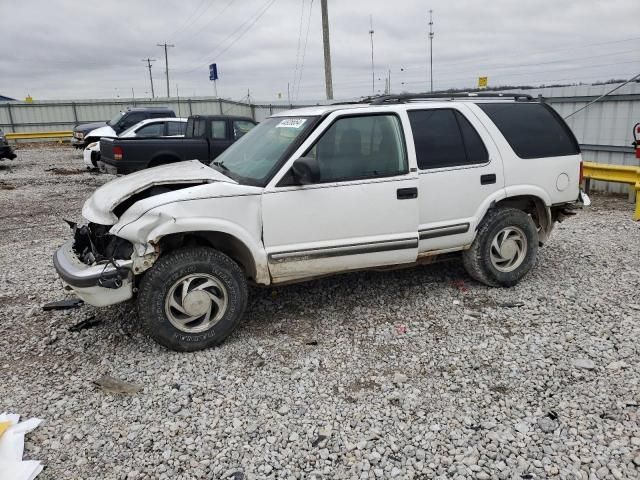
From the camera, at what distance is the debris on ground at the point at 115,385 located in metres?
3.54

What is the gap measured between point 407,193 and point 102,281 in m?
2.53

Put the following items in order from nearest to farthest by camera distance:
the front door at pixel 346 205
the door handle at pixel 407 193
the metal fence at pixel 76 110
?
the front door at pixel 346 205 < the door handle at pixel 407 193 < the metal fence at pixel 76 110

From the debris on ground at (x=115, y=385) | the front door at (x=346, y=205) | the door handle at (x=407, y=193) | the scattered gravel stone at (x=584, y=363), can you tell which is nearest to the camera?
the debris on ground at (x=115, y=385)

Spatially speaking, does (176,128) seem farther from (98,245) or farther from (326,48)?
(98,245)

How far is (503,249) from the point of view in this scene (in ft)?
16.7

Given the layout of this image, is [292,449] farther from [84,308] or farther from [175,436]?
[84,308]

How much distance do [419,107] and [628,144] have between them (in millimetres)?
7002

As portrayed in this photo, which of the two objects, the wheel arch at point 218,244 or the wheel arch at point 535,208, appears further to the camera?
the wheel arch at point 535,208

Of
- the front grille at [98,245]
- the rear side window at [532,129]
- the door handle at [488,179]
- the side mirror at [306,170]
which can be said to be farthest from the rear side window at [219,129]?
the side mirror at [306,170]

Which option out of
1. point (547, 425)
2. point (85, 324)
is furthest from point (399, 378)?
point (85, 324)

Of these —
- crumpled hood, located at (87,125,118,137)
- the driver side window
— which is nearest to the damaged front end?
the driver side window

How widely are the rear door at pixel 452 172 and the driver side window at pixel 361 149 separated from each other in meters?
0.21

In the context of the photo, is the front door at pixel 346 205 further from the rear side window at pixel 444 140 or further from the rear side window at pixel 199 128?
the rear side window at pixel 199 128

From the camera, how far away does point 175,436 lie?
10.1 ft
